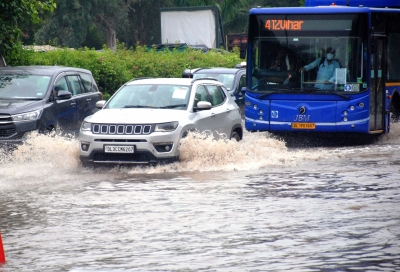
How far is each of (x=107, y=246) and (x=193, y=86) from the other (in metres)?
7.71

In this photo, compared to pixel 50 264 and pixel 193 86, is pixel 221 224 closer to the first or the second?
pixel 50 264

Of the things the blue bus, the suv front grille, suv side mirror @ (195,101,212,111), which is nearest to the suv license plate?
the suv front grille

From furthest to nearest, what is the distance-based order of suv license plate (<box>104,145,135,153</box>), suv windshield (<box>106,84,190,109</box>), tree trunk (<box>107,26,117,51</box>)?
1. tree trunk (<box>107,26,117,51</box>)
2. suv windshield (<box>106,84,190,109</box>)
3. suv license plate (<box>104,145,135,153</box>)

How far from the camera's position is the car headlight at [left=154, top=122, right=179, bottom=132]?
14609 mm

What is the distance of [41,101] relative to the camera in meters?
17.0

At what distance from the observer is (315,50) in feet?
63.9

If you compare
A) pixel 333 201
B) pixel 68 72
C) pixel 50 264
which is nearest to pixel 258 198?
pixel 333 201

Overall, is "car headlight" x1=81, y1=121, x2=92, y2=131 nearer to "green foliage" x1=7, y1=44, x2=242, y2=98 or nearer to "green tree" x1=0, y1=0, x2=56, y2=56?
"green tree" x1=0, y1=0, x2=56, y2=56

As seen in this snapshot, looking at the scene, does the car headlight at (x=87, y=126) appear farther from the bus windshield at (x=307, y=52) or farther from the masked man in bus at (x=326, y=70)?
the masked man in bus at (x=326, y=70)

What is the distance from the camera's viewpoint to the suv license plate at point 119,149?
47.7 feet

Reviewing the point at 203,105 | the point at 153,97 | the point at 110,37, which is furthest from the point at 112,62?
the point at 110,37

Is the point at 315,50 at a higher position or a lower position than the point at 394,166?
higher

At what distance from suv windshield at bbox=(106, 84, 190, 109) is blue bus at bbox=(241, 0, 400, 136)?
4.02m

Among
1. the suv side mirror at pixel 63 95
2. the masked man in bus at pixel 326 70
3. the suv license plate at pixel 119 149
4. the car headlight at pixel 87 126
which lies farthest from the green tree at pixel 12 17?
the suv license plate at pixel 119 149
